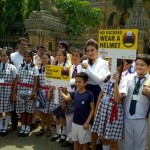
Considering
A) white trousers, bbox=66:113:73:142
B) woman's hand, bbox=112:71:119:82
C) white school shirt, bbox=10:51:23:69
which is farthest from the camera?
white school shirt, bbox=10:51:23:69

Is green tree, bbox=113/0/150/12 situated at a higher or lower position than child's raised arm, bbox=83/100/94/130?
higher

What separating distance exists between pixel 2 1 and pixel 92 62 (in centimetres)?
2082

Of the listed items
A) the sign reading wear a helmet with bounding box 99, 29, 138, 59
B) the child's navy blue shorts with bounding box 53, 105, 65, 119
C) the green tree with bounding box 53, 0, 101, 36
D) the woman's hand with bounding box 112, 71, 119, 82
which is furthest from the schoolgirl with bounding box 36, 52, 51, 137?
the green tree with bounding box 53, 0, 101, 36

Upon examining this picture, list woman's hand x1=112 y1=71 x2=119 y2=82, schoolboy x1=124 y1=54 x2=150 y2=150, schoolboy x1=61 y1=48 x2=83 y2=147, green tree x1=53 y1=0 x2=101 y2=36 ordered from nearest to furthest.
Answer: woman's hand x1=112 y1=71 x2=119 y2=82, schoolboy x1=124 y1=54 x2=150 y2=150, schoolboy x1=61 y1=48 x2=83 y2=147, green tree x1=53 y1=0 x2=101 y2=36

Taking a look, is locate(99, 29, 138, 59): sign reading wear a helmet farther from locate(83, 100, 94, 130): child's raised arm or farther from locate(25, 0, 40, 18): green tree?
locate(25, 0, 40, 18): green tree

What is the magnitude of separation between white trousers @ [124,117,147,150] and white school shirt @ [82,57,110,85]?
2.61ft

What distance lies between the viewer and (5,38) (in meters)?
20.7

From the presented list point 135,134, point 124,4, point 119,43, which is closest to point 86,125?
point 135,134

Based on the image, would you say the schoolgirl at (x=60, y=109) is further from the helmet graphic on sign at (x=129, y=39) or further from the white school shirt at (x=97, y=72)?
the helmet graphic on sign at (x=129, y=39)

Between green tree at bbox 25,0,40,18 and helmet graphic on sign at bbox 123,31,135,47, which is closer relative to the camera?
helmet graphic on sign at bbox 123,31,135,47

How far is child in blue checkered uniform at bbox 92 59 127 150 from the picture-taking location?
4.07 meters

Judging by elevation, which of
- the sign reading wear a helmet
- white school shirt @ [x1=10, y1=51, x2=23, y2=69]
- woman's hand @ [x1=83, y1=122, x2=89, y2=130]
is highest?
the sign reading wear a helmet

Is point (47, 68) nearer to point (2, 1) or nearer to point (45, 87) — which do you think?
point (45, 87)

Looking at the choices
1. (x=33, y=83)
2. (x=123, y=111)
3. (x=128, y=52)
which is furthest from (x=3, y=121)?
(x=128, y=52)
